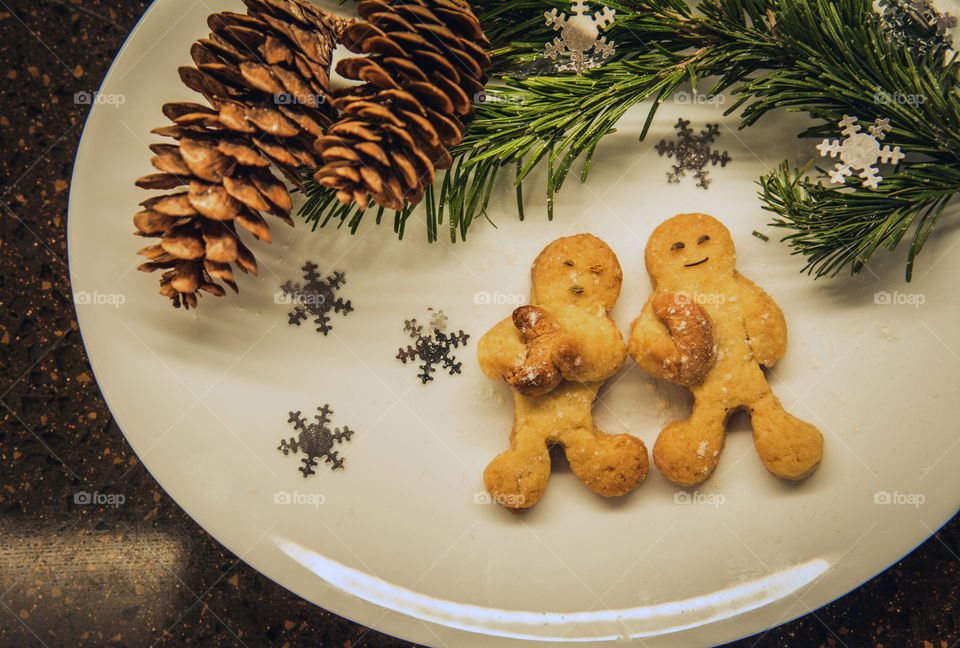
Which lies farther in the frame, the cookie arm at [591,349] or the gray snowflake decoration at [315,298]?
the gray snowflake decoration at [315,298]

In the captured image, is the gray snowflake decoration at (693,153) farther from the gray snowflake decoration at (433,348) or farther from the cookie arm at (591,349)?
the gray snowflake decoration at (433,348)

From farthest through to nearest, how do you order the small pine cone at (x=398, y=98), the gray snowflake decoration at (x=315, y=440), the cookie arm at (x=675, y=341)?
the gray snowflake decoration at (x=315, y=440) < the cookie arm at (x=675, y=341) < the small pine cone at (x=398, y=98)

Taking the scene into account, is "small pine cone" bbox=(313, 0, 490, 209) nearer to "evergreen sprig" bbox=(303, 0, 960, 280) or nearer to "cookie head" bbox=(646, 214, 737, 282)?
"evergreen sprig" bbox=(303, 0, 960, 280)

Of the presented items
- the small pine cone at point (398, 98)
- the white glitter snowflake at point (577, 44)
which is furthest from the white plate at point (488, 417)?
the small pine cone at point (398, 98)

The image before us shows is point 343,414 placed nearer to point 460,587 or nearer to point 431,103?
point 460,587

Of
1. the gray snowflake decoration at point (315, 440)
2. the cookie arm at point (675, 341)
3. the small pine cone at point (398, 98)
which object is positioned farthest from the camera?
the gray snowflake decoration at point (315, 440)

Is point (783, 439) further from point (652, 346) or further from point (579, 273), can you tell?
point (579, 273)

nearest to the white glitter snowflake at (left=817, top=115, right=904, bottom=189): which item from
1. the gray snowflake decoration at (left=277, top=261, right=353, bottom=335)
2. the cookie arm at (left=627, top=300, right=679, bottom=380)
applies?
the cookie arm at (left=627, top=300, right=679, bottom=380)

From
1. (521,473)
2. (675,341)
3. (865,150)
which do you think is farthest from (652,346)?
(865,150)
